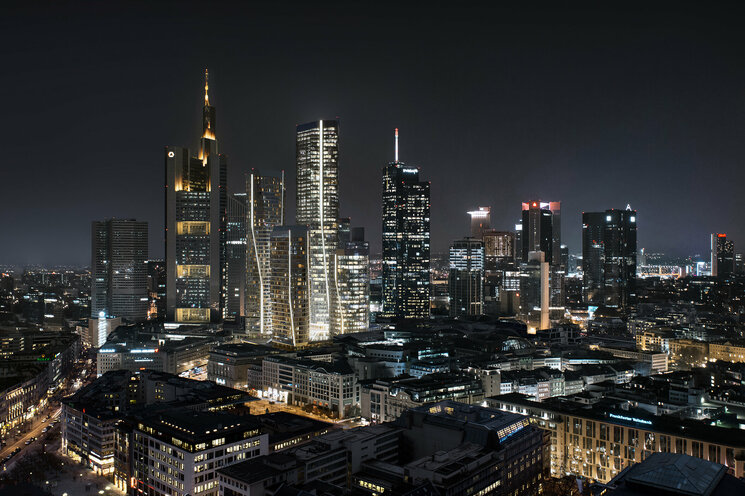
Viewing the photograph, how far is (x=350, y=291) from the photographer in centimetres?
8775

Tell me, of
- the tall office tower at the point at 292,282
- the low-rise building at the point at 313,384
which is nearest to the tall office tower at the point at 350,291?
the tall office tower at the point at 292,282

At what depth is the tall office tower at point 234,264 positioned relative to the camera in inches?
4823

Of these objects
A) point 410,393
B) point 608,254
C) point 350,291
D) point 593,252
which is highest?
point 593,252

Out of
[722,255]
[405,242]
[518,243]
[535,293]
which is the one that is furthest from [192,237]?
[722,255]

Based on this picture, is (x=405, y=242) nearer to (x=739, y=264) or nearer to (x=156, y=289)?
(x=156, y=289)

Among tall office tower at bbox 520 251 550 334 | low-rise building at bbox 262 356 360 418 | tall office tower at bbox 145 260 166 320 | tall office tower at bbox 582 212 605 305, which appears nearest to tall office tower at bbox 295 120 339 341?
low-rise building at bbox 262 356 360 418

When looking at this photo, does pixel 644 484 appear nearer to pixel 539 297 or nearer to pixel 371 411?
pixel 371 411

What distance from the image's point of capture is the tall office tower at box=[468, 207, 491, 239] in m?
173

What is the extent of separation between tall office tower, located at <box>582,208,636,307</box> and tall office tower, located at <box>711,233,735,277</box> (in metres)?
23.0

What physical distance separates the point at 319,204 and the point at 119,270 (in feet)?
155

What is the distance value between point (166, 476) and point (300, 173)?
6488cm

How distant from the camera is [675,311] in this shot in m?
108

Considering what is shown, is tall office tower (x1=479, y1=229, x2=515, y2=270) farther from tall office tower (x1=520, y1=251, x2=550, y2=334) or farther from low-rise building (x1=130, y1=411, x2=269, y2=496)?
low-rise building (x1=130, y1=411, x2=269, y2=496)

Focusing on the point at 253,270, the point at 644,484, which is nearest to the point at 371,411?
the point at 644,484
